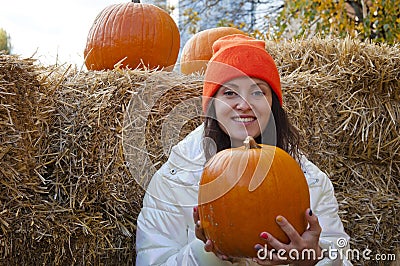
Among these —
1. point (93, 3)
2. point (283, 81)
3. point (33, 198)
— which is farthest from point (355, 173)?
point (93, 3)

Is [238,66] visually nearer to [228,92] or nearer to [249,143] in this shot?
[228,92]

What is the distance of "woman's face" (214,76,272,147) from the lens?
5.71 feet

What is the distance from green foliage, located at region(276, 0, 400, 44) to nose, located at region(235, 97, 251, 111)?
3080mm

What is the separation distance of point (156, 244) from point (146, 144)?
0.65 meters

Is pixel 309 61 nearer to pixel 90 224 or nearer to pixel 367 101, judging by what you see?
pixel 367 101

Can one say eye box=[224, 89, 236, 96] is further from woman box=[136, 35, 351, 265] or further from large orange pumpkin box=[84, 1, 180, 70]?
large orange pumpkin box=[84, 1, 180, 70]

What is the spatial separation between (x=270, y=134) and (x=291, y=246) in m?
0.59

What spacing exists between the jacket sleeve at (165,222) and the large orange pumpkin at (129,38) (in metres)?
1.17

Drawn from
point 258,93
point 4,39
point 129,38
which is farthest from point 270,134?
point 4,39

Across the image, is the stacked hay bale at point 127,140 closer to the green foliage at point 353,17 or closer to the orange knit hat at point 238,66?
the orange knit hat at point 238,66

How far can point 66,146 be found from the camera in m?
2.16

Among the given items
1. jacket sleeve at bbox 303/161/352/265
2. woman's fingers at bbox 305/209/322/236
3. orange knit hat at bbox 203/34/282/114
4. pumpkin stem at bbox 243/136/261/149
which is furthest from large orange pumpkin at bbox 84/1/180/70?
woman's fingers at bbox 305/209/322/236

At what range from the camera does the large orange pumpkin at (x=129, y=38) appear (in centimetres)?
287

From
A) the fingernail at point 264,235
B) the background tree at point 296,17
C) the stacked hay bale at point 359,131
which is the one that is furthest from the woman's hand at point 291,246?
the background tree at point 296,17
